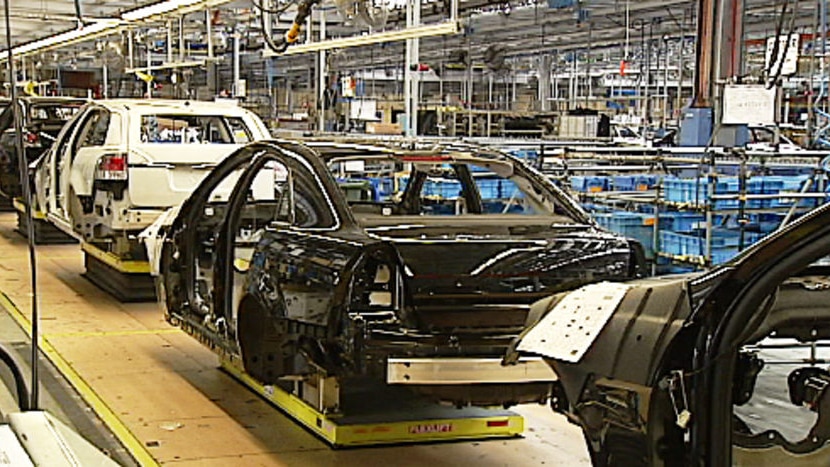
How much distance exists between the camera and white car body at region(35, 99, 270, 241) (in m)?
8.56

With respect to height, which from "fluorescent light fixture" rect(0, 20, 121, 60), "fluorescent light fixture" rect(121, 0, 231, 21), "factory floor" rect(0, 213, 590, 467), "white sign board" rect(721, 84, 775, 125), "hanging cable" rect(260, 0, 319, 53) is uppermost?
"fluorescent light fixture" rect(0, 20, 121, 60)

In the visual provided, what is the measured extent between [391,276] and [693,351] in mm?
2173

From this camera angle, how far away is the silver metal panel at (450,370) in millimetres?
4566

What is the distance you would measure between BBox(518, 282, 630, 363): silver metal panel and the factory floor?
2.05 meters

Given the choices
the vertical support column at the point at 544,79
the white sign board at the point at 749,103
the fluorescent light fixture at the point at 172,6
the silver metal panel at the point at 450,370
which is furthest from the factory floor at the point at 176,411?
the vertical support column at the point at 544,79

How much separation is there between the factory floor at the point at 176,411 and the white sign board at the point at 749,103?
15.5 feet

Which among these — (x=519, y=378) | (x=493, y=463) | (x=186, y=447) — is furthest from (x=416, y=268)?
(x=186, y=447)

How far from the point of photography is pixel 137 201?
856 cm

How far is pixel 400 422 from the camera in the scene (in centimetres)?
527

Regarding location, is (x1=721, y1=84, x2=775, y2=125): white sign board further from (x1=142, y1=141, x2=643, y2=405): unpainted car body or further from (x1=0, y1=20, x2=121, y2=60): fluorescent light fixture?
(x1=0, y1=20, x2=121, y2=60): fluorescent light fixture

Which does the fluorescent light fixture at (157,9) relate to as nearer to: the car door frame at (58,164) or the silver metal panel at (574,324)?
the car door frame at (58,164)

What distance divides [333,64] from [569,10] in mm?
9559

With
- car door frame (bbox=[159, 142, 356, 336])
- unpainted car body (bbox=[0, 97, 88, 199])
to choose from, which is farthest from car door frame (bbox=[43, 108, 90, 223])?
car door frame (bbox=[159, 142, 356, 336])

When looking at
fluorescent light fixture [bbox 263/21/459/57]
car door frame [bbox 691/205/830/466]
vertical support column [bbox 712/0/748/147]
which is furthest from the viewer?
vertical support column [bbox 712/0/748/147]
